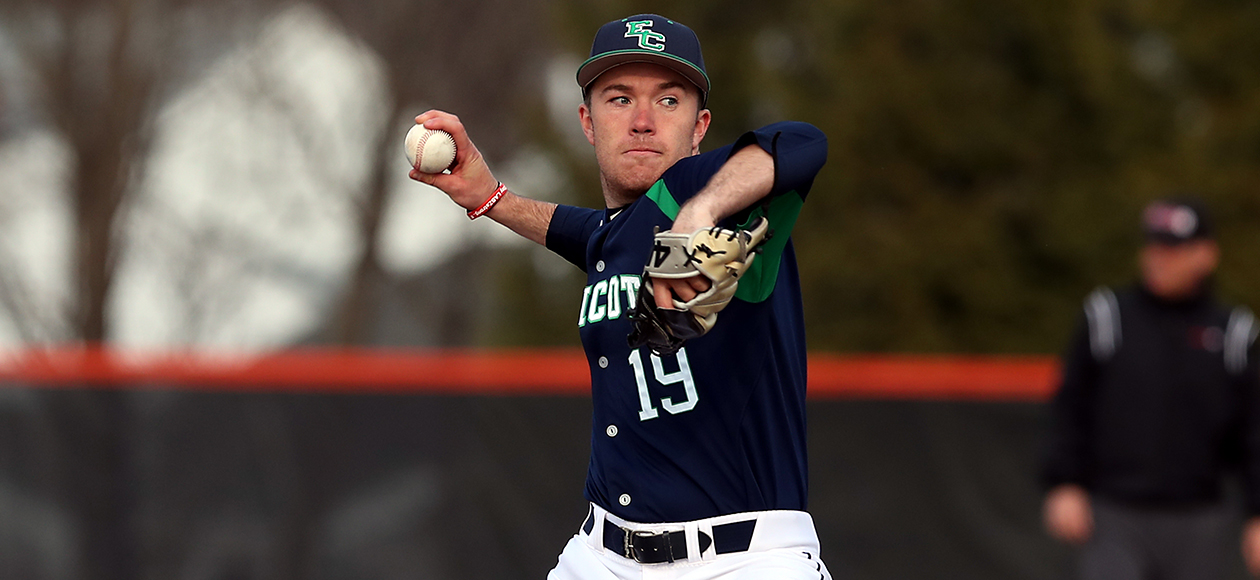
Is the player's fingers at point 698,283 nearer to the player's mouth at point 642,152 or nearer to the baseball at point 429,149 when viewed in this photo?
the player's mouth at point 642,152

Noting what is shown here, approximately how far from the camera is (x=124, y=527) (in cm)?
707

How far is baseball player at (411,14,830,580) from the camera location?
2973mm

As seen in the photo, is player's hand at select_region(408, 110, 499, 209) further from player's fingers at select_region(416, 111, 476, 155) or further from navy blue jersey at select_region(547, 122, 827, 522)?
navy blue jersey at select_region(547, 122, 827, 522)

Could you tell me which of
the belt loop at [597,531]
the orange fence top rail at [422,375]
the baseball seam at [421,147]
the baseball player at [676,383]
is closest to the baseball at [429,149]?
the baseball seam at [421,147]

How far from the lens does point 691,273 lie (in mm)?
2383

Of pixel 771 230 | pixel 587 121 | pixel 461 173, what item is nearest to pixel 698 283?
pixel 771 230

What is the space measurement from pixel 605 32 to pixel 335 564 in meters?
4.69

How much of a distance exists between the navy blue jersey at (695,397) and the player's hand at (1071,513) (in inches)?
108

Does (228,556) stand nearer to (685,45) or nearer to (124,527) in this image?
(124,527)

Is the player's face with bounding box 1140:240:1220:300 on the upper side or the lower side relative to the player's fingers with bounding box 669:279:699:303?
lower

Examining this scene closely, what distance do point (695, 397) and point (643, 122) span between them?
653 millimetres

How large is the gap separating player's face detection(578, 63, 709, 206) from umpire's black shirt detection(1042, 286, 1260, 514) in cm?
302

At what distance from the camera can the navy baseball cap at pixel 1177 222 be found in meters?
5.34

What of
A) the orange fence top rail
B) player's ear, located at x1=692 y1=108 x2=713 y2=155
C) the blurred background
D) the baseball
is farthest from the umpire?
the blurred background
